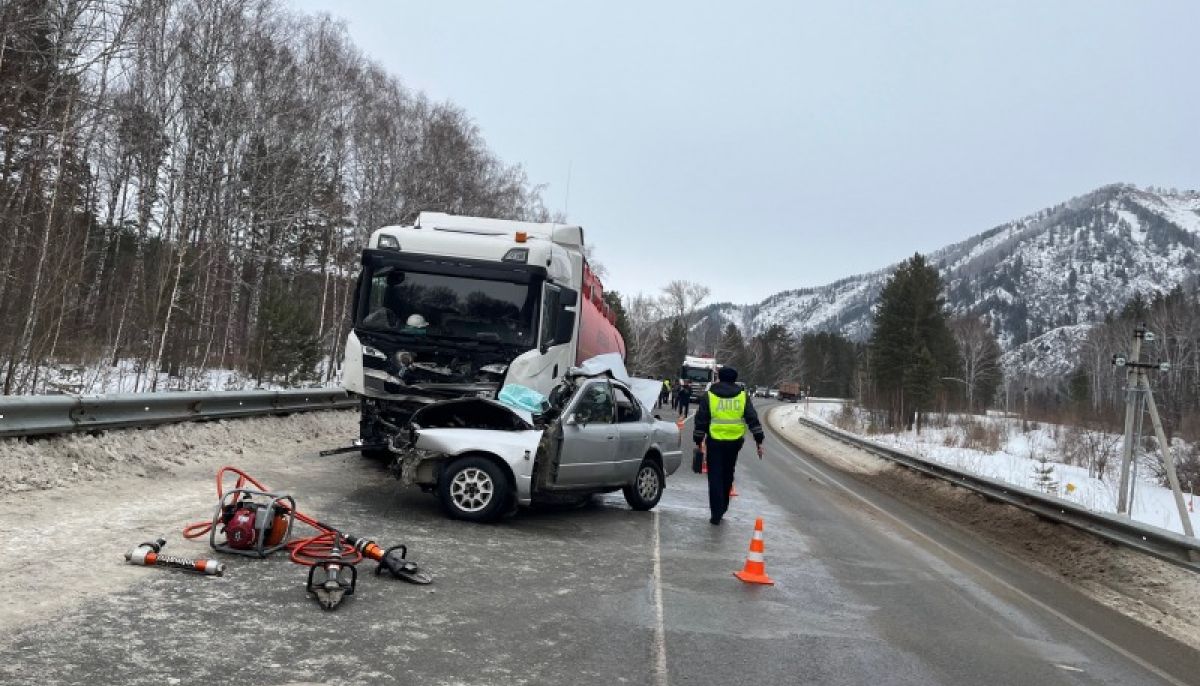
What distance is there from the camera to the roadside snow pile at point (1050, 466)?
19.2 meters

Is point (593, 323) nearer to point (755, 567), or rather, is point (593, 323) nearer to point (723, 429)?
point (723, 429)

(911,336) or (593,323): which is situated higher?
(911,336)

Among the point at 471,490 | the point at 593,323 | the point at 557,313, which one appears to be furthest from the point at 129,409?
the point at 593,323

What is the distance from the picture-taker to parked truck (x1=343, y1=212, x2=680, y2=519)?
9.53 m

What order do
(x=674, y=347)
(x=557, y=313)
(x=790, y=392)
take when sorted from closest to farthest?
(x=557, y=313) → (x=674, y=347) → (x=790, y=392)

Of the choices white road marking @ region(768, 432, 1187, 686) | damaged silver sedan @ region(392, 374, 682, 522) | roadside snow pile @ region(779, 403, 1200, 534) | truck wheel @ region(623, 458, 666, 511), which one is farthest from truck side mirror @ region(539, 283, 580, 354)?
roadside snow pile @ region(779, 403, 1200, 534)

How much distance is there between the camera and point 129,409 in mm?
9508

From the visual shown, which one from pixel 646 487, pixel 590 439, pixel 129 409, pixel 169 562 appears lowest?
pixel 169 562

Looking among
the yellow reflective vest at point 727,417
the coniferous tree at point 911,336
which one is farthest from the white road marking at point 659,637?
the coniferous tree at point 911,336

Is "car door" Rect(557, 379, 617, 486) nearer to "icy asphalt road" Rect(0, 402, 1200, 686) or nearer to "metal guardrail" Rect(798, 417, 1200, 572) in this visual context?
"icy asphalt road" Rect(0, 402, 1200, 686)

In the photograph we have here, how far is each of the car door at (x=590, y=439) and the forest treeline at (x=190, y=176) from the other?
10.1 m

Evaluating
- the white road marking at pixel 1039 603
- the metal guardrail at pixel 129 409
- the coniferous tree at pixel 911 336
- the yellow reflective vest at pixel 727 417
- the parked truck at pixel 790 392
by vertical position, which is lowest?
the white road marking at pixel 1039 603

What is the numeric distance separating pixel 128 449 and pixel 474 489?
410cm

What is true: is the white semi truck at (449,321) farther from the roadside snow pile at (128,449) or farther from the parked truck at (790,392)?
the parked truck at (790,392)
